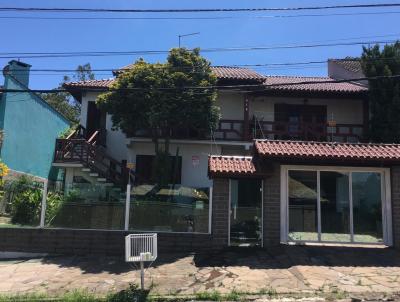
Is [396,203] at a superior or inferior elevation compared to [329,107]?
inferior

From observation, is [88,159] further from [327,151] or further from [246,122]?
[327,151]

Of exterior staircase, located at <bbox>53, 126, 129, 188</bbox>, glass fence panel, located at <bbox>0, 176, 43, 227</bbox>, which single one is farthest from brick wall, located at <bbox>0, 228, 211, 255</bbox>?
exterior staircase, located at <bbox>53, 126, 129, 188</bbox>

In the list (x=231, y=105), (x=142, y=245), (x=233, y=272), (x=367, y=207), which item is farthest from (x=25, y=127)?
(x=367, y=207)

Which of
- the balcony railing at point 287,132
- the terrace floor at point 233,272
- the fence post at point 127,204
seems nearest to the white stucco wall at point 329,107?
the balcony railing at point 287,132

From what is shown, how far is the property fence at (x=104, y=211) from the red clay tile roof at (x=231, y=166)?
2.62 ft

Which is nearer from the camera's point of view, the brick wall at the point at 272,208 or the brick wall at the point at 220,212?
the brick wall at the point at 220,212

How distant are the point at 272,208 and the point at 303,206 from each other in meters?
1.04

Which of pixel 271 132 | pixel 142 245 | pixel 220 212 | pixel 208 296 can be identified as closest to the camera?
pixel 208 296

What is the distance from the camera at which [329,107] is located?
21391 mm

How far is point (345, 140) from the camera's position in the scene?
20.1 meters

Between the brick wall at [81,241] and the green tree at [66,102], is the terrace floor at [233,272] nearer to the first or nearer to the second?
the brick wall at [81,241]

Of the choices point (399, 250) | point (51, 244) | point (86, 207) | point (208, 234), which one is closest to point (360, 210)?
point (399, 250)

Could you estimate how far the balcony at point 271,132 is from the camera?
19.7 m

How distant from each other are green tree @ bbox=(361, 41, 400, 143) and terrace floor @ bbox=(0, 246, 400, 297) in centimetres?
745
